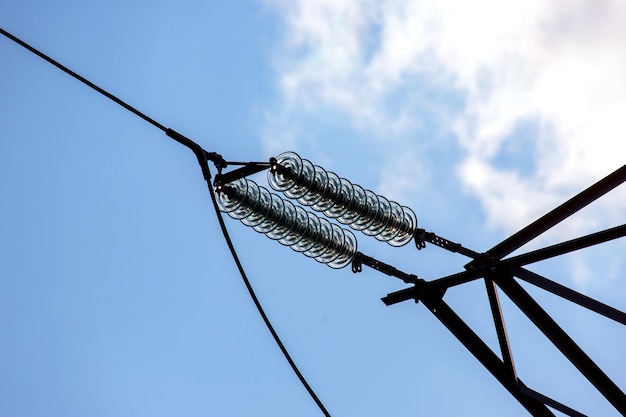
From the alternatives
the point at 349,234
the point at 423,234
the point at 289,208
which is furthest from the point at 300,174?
the point at 423,234

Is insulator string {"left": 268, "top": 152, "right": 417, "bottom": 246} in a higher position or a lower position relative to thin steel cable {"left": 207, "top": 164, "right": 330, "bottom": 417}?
higher

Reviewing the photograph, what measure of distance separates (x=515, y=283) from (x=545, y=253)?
0.50 m

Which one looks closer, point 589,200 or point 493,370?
point 589,200

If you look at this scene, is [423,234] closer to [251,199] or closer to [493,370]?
[493,370]

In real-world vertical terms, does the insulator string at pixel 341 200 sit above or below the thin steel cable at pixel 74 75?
above

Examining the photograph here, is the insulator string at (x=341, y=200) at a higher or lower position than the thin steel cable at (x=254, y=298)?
higher

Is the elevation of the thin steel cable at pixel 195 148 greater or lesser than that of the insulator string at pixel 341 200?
lesser

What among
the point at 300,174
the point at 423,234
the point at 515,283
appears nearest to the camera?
the point at 300,174

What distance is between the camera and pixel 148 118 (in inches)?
324

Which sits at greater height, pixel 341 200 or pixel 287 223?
pixel 341 200

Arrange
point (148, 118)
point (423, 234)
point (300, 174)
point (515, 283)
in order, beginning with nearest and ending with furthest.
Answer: point (148, 118) → point (300, 174) → point (515, 283) → point (423, 234)

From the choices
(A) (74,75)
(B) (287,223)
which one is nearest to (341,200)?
(B) (287,223)

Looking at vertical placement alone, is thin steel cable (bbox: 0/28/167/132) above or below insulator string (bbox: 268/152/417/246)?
below

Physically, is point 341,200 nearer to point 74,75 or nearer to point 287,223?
point 287,223
